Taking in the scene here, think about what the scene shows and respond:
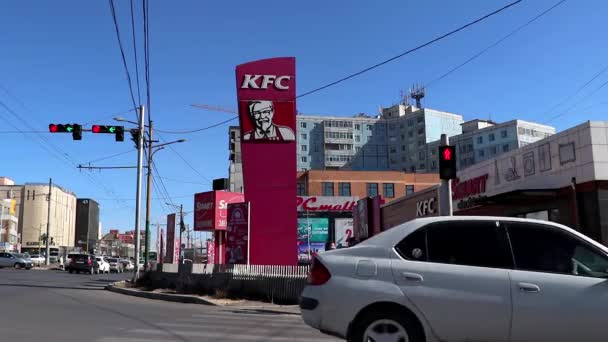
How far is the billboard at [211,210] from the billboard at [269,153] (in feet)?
36.9

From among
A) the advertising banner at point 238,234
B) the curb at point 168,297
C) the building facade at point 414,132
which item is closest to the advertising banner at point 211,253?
the advertising banner at point 238,234

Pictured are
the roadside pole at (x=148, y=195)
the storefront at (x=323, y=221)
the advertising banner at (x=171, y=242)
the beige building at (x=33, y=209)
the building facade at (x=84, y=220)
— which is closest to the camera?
the roadside pole at (x=148, y=195)

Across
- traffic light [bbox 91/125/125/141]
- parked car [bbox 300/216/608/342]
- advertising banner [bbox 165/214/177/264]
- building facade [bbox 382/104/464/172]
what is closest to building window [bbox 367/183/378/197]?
building facade [bbox 382/104/464/172]

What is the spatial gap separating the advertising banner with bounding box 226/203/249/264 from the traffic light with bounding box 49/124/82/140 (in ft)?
21.8

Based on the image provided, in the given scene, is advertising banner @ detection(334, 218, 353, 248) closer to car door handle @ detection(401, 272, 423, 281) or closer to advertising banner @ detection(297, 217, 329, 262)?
advertising banner @ detection(297, 217, 329, 262)

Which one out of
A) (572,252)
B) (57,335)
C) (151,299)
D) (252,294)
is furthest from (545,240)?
(151,299)

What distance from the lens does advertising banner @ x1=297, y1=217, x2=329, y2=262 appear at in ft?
224

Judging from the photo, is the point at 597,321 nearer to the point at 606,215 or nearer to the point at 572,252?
the point at 572,252

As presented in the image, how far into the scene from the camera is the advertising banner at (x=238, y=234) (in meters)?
22.7

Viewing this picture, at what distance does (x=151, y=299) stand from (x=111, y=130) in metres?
7.92

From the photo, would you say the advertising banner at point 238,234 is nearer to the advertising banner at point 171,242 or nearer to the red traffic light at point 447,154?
the red traffic light at point 447,154

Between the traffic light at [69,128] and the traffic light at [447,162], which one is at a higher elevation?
the traffic light at [69,128]

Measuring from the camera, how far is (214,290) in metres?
18.9

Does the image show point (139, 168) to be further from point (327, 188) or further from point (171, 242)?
point (327, 188)
